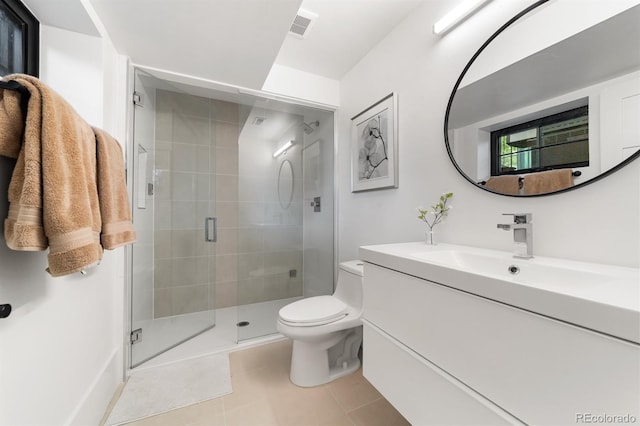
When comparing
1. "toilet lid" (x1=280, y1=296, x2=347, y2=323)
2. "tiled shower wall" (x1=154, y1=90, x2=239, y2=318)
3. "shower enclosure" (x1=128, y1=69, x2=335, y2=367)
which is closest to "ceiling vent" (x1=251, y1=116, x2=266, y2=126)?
"shower enclosure" (x1=128, y1=69, x2=335, y2=367)

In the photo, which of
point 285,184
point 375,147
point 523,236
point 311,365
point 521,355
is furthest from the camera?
point 285,184

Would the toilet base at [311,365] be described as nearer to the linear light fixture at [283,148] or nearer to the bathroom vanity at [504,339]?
the bathroom vanity at [504,339]

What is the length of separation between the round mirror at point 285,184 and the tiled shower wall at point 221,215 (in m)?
0.04

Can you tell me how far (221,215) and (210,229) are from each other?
0.16 metres

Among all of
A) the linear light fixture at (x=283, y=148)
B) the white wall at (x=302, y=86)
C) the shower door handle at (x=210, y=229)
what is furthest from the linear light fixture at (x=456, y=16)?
the shower door handle at (x=210, y=229)

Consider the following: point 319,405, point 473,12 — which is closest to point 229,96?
point 473,12

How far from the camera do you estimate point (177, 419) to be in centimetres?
126

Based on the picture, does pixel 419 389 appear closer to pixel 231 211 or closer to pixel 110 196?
pixel 110 196

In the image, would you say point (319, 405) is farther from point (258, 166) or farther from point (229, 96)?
point (229, 96)

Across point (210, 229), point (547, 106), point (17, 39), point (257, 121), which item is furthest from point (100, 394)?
point (547, 106)

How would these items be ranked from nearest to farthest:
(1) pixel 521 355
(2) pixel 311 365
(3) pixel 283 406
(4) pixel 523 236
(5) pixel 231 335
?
1. (1) pixel 521 355
2. (4) pixel 523 236
3. (3) pixel 283 406
4. (2) pixel 311 365
5. (5) pixel 231 335

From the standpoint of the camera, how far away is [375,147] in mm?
1875

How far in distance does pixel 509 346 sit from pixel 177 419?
1527 millimetres

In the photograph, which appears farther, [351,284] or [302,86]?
[302,86]
